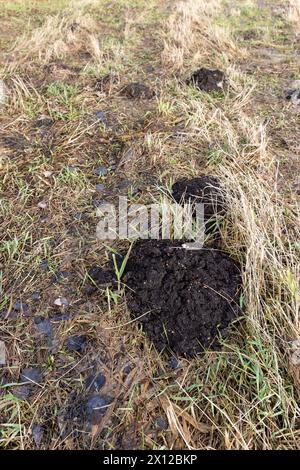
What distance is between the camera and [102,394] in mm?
1517

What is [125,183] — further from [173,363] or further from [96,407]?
[96,407]

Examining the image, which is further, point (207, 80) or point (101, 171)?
point (207, 80)

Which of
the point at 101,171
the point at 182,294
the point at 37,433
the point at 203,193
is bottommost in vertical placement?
the point at 37,433

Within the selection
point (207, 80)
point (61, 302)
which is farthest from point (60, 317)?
point (207, 80)

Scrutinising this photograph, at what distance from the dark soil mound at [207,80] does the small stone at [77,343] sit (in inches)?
106

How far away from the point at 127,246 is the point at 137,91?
2.00 m

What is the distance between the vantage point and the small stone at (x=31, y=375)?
5.22 ft

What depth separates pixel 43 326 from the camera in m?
1.77

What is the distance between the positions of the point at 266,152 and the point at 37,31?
11.7 feet

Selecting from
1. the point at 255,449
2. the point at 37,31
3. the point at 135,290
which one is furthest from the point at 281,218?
the point at 37,31

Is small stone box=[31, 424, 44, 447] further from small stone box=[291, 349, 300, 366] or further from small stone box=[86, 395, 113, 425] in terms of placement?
small stone box=[291, 349, 300, 366]

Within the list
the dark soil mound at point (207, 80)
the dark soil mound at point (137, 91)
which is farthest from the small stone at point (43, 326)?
the dark soil mound at point (207, 80)

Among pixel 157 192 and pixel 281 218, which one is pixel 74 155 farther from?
pixel 281 218

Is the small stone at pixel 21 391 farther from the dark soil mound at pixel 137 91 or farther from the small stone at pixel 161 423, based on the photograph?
the dark soil mound at pixel 137 91
